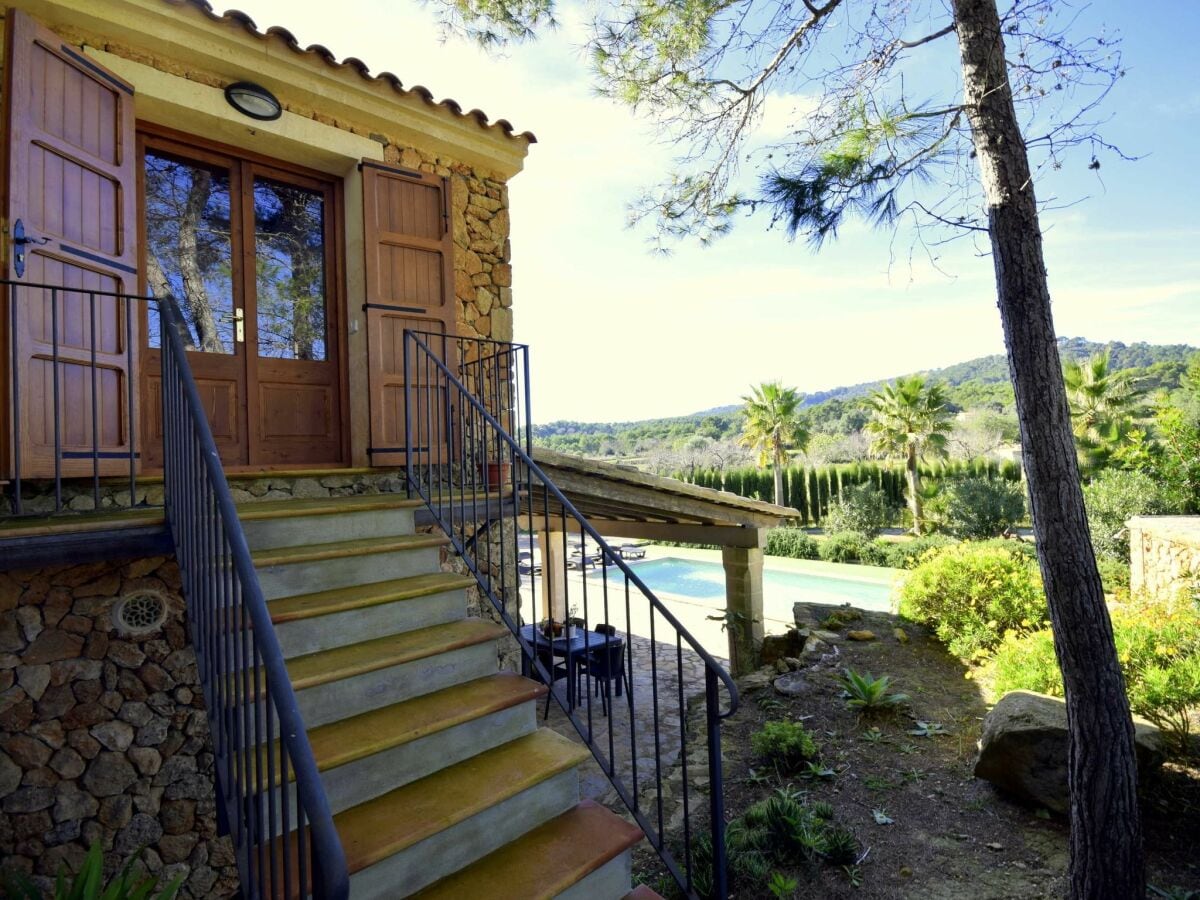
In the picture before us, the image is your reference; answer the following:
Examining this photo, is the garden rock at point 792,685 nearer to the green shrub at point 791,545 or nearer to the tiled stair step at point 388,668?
the tiled stair step at point 388,668

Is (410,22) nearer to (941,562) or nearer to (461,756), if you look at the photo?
(461,756)

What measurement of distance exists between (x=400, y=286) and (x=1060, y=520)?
404 centimetres

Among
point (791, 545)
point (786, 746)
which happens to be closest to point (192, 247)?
point (786, 746)

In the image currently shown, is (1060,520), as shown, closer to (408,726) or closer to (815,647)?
(408,726)

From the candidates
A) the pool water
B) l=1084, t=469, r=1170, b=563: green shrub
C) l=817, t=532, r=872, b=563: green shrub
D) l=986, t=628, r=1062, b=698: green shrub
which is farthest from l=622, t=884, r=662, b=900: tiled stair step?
l=817, t=532, r=872, b=563: green shrub

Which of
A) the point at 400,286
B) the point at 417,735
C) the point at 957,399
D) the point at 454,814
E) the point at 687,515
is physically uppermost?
the point at 957,399

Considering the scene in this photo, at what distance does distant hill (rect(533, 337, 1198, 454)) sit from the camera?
39312mm

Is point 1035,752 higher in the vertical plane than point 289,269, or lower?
lower

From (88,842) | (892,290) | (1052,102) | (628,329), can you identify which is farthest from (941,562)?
(628,329)

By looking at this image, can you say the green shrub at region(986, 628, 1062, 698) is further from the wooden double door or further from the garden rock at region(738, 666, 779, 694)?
the wooden double door

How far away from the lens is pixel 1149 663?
3.98 metres

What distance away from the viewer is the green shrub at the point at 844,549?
1466 cm

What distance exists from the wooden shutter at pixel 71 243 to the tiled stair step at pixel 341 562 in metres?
0.98

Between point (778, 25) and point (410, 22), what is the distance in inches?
96.5
